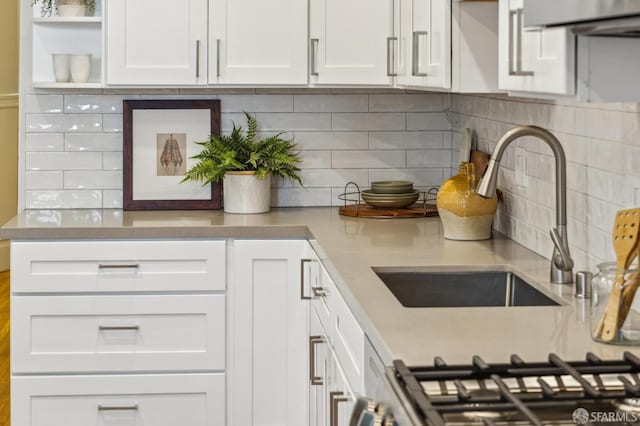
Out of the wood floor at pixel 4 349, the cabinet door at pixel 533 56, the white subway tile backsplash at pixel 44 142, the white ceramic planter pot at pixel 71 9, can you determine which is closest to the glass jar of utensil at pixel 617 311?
the cabinet door at pixel 533 56

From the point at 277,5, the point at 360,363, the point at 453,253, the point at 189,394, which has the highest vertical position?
the point at 277,5

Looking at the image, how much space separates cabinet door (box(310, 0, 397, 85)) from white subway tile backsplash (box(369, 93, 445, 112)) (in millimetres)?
423

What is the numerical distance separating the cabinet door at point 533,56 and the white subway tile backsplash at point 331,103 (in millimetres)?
2056

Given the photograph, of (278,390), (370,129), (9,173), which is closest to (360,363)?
(278,390)

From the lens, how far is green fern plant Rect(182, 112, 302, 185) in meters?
4.06

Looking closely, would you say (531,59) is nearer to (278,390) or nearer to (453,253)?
(453,253)

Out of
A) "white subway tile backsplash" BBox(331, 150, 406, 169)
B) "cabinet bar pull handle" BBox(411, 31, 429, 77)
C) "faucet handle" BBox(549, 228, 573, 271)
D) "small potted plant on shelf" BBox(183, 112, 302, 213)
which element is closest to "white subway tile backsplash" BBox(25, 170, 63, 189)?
"small potted plant on shelf" BBox(183, 112, 302, 213)

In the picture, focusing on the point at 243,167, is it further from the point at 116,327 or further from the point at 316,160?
the point at 116,327

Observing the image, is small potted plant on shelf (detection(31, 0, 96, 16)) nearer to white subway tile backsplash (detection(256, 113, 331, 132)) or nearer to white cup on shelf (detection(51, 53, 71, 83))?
white cup on shelf (detection(51, 53, 71, 83))

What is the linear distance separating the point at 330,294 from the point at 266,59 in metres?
1.27

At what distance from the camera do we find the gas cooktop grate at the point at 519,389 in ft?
5.25

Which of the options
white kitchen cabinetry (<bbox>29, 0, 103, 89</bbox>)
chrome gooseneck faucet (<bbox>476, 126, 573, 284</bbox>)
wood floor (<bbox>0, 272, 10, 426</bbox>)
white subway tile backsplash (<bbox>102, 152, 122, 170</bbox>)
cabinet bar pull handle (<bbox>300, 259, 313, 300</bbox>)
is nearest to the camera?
chrome gooseneck faucet (<bbox>476, 126, 573, 284</bbox>)

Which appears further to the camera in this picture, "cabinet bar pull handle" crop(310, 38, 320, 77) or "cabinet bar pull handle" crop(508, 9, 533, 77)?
"cabinet bar pull handle" crop(310, 38, 320, 77)

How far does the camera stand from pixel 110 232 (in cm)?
367
